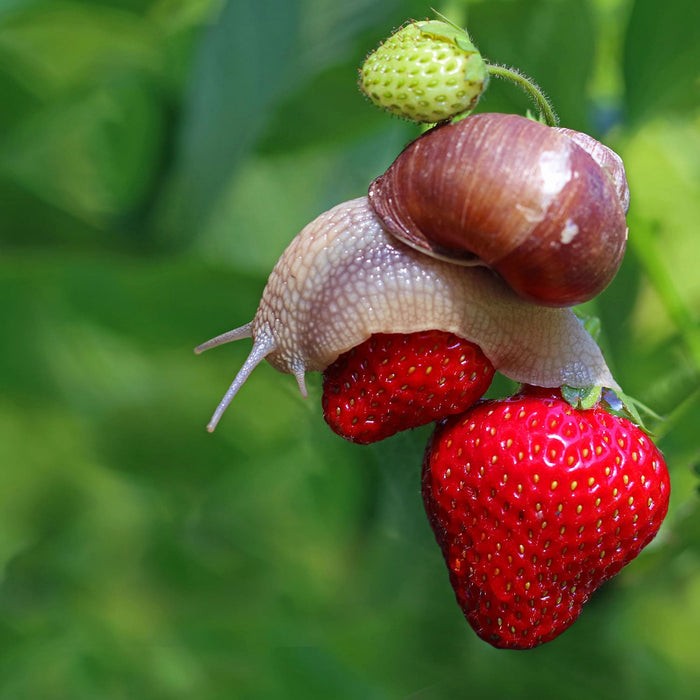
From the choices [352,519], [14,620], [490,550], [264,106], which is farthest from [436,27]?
[14,620]

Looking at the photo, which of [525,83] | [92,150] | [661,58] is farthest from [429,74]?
[92,150]

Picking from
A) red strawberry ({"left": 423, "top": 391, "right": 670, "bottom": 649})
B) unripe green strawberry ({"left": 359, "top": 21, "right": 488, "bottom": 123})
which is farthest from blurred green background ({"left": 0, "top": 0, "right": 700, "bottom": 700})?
unripe green strawberry ({"left": 359, "top": 21, "right": 488, "bottom": 123})

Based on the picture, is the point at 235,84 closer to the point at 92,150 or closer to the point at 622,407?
the point at 92,150

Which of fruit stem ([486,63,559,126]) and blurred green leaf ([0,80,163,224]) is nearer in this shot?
fruit stem ([486,63,559,126])

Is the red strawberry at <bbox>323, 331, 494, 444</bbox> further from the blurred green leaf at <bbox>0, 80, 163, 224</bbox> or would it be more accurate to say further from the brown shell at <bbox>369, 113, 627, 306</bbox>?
the blurred green leaf at <bbox>0, 80, 163, 224</bbox>

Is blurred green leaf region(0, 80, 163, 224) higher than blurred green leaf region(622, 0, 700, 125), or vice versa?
blurred green leaf region(622, 0, 700, 125)
